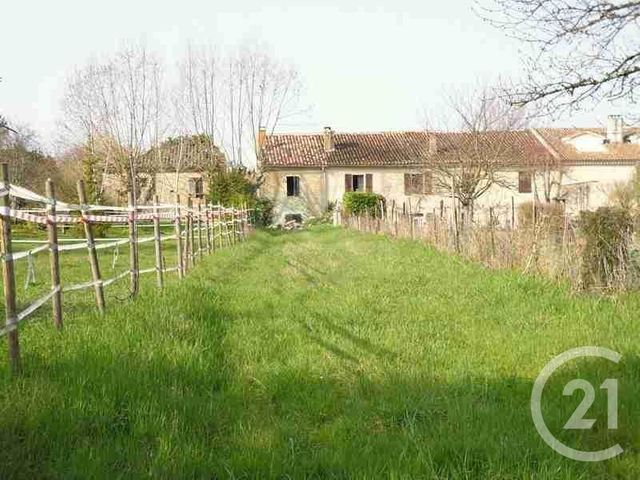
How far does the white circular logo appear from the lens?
3.61m

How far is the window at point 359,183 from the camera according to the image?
43.9m

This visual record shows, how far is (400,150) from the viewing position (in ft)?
150

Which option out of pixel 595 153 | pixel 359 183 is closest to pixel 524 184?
pixel 595 153

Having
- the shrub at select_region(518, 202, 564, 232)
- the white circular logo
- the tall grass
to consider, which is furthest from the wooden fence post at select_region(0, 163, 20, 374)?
the shrub at select_region(518, 202, 564, 232)

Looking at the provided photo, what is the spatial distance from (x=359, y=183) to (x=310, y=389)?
130 feet

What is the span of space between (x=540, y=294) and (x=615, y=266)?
1086 mm

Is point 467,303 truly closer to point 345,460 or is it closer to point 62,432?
point 345,460

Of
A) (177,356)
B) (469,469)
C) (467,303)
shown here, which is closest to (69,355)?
(177,356)

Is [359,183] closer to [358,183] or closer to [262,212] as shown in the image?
[358,183]

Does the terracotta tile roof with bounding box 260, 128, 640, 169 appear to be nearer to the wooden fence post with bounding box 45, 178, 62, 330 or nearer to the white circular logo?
the white circular logo

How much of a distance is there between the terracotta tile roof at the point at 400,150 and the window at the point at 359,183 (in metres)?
0.87

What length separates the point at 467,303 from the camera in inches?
338

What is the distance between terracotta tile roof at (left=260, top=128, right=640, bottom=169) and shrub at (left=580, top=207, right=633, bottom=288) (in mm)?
26827

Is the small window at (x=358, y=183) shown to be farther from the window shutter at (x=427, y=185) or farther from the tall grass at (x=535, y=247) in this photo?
the tall grass at (x=535, y=247)
